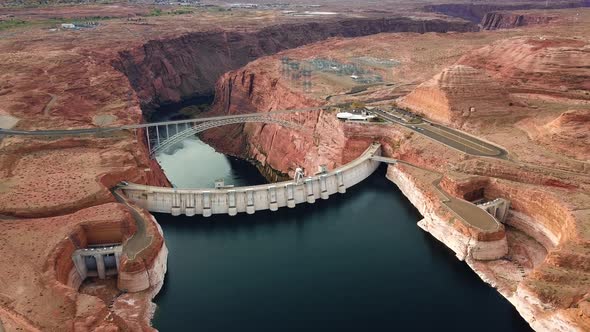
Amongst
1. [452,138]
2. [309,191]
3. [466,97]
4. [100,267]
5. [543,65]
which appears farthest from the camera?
[543,65]

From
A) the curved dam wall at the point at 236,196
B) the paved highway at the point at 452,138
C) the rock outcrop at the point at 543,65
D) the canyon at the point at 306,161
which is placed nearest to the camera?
the canyon at the point at 306,161

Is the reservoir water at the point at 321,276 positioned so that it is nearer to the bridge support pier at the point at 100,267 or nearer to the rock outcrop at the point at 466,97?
the bridge support pier at the point at 100,267

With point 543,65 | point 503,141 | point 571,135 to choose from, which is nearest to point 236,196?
point 503,141

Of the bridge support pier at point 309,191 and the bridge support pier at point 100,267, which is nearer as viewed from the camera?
the bridge support pier at point 100,267

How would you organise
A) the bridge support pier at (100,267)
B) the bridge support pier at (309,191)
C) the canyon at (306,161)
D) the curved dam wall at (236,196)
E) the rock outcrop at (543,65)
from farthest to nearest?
the rock outcrop at (543,65), the bridge support pier at (309,191), the curved dam wall at (236,196), the bridge support pier at (100,267), the canyon at (306,161)

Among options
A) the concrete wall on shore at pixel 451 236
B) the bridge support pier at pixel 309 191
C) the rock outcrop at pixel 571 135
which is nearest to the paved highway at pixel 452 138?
the rock outcrop at pixel 571 135

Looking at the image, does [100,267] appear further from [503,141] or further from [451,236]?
[503,141]
